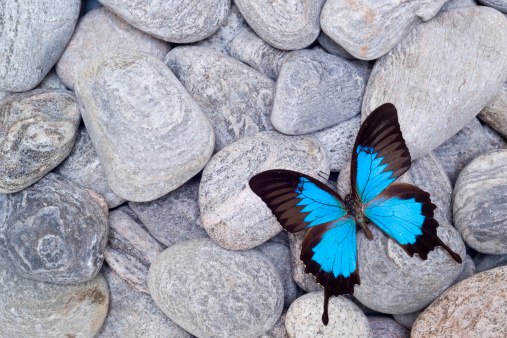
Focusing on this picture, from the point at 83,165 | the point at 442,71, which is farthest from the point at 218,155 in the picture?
the point at 442,71

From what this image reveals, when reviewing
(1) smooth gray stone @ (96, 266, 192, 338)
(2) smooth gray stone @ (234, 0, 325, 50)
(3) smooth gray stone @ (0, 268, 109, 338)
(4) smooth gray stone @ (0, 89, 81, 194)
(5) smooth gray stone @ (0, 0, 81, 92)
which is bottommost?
(1) smooth gray stone @ (96, 266, 192, 338)

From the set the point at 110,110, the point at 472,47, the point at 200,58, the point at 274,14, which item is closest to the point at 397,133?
the point at 472,47

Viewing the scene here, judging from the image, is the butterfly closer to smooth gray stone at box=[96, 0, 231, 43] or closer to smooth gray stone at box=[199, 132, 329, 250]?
smooth gray stone at box=[199, 132, 329, 250]

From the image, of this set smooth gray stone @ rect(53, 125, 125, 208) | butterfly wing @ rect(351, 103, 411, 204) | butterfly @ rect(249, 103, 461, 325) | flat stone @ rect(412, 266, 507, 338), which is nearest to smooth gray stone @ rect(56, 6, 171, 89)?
smooth gray stone @ rect(53, 125, 125, 208)

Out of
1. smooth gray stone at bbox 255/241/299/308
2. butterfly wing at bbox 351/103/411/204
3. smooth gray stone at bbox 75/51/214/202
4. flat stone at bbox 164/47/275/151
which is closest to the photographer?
butterfly wing at bbox 351/103/411/204

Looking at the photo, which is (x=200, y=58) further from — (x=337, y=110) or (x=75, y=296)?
(x=75, y=296)

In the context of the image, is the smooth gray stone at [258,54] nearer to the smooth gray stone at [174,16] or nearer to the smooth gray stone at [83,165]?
the smooth gray stone at [174,16]

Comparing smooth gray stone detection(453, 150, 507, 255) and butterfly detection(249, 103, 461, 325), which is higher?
butterfly detection(249, 103, 461, 325)
